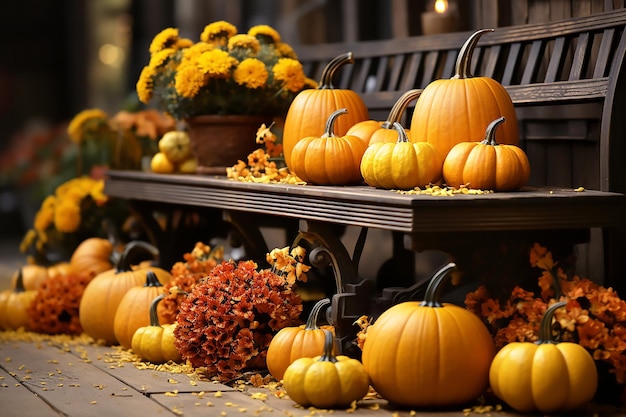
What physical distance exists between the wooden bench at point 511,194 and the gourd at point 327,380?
40 cm

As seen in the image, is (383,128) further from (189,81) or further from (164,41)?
(164,41)

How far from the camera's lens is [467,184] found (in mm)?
3664

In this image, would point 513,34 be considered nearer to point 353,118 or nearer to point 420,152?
point 353,118

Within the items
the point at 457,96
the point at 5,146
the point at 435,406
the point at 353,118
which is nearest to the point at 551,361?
the point at 435,406

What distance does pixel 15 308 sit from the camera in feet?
17.0

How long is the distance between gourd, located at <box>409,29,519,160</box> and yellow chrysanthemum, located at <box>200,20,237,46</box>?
1.51m

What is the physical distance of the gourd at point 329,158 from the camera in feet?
13.2

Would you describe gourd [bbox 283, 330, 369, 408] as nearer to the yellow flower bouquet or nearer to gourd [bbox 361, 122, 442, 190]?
gourd [bbox 361, 122, 442, 190]

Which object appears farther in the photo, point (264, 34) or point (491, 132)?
point (264, 34)

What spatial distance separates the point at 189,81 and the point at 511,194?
5.93 ft

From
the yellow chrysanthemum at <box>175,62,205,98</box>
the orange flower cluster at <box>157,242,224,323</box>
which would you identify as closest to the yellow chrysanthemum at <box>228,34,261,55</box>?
the yellow chrysanthemum at <box>175,62,205,98</box>

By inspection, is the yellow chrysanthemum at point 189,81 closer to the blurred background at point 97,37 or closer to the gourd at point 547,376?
the blurred background at point 97,37

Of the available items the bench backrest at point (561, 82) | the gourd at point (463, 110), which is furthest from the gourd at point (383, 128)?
the bench backrest at point (561, 82)

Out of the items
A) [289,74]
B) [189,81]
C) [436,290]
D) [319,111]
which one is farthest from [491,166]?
[189,81]
